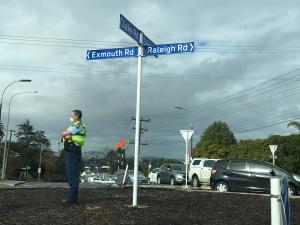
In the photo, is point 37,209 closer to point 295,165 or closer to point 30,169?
point 295,165

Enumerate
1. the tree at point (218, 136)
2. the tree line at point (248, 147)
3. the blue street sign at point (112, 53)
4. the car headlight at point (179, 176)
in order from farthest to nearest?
1. the tree at point (218, 136)
2. the tree line at point (248, 147)
3. the car headlight at point (179, 176)
4. the blue street sign at point (112, 53)

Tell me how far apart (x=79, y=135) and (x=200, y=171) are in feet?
70.6

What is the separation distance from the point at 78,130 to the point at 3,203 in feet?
6.32

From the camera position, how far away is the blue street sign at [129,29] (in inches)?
393

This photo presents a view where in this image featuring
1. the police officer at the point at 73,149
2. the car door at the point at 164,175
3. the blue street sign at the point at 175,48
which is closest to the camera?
the police officer at the point at 73,149

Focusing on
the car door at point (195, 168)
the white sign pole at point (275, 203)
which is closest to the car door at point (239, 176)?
the car door at point (195, 168)

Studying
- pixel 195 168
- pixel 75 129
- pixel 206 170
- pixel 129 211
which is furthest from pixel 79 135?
pixel 195 168

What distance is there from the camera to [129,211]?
27.9 ft

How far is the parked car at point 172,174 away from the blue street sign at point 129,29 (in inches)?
950

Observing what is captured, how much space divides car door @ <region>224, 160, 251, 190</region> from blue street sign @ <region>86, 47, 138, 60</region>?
11960mm

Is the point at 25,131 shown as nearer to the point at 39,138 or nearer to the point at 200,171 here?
the point at 39,138

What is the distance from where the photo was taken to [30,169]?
109 m

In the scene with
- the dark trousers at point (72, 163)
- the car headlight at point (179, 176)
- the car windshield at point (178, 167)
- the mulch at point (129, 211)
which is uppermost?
the car windshield at point (178, 167)

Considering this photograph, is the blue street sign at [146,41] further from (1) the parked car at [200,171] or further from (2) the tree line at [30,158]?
(2) the tree line at [30,158]
